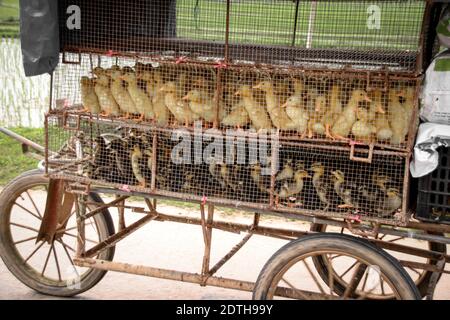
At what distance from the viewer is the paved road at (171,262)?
452 cm

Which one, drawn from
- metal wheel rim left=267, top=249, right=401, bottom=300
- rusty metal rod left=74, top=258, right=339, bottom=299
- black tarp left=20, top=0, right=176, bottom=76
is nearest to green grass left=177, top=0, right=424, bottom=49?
black tarp left=20, top=0, right=176, bottom=76

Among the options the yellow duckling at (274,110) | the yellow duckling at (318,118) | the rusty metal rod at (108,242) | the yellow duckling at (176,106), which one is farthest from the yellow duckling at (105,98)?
the yellow duckling at (318,118)

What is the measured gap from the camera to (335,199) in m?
3.40

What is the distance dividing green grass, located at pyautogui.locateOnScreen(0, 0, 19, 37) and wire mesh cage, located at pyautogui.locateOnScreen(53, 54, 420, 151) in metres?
9.82

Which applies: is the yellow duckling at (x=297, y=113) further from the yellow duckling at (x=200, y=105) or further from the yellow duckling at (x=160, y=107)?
the yellow duckling at (x=160, y=107)

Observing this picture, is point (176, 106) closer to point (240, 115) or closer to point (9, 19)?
point (240, 115)

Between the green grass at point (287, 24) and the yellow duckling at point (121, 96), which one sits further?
the green grass at point (287, 24)

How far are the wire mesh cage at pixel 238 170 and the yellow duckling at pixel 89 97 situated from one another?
0.56 feet

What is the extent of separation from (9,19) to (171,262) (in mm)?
12382

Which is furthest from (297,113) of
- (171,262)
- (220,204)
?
(171,262)

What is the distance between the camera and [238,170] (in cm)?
362

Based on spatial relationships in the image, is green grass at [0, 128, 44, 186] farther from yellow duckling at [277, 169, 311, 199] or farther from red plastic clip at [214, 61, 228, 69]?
yellow duckling at [277, 169, 311, 199]

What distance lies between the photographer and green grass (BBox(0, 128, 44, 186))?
7390mm
